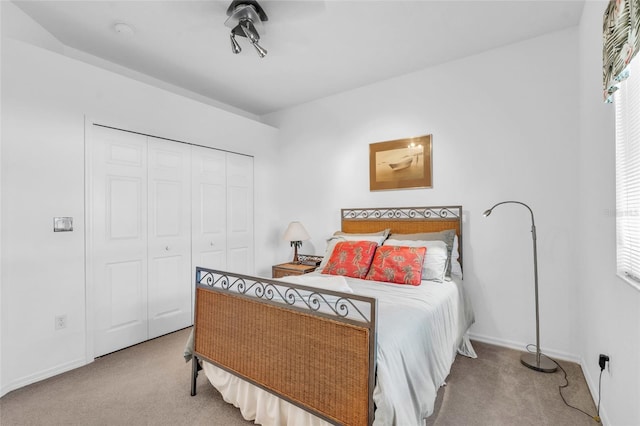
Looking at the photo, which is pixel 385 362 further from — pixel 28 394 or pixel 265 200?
pixel 265 200

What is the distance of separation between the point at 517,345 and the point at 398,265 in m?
1.42

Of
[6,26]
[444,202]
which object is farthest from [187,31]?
[444,202]

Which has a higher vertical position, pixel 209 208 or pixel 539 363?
pixel 209 208

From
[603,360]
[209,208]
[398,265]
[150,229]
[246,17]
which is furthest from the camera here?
[209,208]

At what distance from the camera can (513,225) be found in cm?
279

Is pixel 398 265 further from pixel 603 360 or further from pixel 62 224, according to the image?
pixel 62 224

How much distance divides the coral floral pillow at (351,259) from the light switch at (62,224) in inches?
89.1

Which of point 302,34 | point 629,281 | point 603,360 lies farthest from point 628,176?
point 302,34

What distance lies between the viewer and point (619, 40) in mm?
1341

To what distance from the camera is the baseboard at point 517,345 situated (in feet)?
8.35

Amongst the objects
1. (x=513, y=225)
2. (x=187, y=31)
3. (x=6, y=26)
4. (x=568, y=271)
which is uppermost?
(x=187, y=31)

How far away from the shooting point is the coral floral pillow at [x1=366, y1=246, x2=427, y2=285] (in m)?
2.50

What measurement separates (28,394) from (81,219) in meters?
1.33

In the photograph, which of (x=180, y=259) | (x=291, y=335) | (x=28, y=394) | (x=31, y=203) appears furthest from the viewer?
(x=180, y=259)
